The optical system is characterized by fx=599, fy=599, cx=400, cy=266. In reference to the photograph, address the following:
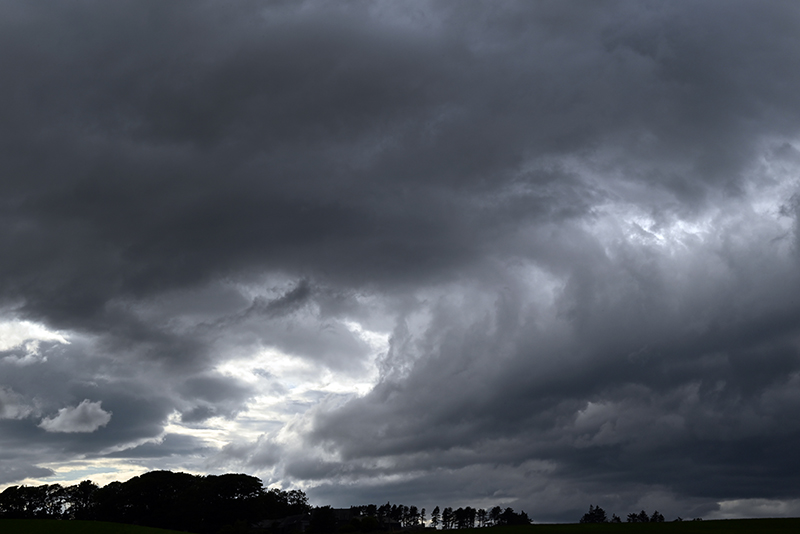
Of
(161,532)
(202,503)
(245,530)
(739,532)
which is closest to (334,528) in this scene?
(245,530)

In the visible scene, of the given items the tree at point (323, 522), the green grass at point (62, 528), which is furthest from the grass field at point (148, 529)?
the tree at point (323, 522)

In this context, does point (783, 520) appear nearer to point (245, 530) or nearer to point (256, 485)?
point (245, 530)

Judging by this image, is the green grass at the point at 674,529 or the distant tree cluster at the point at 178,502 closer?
the green grass at the point at 674,529

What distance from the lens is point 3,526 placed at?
9719 centimetres

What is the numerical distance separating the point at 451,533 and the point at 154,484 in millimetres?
125610

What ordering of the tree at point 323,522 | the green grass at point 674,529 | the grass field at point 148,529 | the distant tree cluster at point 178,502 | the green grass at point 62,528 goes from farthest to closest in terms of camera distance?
1. the distant tree cluster at point 178,502
2. the tree at point 323,522
3. the green grass at point 674,529
4. the grass field at point 148,529
5. the green grass at point 62,528

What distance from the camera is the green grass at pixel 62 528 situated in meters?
93.5

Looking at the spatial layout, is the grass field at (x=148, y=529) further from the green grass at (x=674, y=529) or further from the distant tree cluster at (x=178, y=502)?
the distant tree cluster at (x=178, y=502)

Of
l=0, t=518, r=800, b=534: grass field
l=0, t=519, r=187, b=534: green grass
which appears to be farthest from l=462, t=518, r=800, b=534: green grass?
l=0, t=519, r=187, b=534: green grass

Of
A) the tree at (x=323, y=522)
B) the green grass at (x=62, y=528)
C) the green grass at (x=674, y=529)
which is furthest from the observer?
the tree at (x=323, y=522)

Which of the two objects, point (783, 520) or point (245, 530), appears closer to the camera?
point (783, 520)

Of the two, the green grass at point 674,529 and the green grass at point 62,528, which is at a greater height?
the green grass at point 62,528

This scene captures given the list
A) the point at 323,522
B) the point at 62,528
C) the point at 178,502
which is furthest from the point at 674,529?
the point at 178,502

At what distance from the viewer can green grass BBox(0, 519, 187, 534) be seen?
9353 cm
